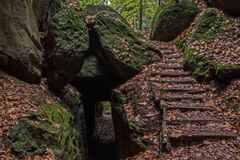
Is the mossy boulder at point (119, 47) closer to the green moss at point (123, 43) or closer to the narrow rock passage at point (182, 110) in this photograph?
the green moss at point (123, 43)

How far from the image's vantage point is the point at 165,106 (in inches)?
403

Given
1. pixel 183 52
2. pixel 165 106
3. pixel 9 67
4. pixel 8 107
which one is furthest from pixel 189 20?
pixel 8 107

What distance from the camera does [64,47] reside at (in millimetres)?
11156

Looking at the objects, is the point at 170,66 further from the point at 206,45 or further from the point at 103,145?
the point at 103,145

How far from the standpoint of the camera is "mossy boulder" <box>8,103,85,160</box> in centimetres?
752

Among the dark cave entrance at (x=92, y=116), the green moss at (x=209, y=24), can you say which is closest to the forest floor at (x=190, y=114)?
the green moss at (x=209, y=24)

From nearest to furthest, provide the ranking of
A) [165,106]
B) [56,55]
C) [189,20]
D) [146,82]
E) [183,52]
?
[165,106], [56,55], [146,82], [183,52], [189,20]

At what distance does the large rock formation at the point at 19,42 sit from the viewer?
32.0 feet

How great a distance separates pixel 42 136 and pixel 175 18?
10.8 m

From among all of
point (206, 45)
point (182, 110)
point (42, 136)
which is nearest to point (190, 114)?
point (182, 110)

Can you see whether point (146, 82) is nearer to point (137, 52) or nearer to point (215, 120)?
point (137, 52)

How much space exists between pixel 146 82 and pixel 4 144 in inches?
242

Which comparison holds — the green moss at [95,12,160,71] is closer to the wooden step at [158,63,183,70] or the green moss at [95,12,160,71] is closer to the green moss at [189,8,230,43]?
the wooden step at [158,63,183,70]

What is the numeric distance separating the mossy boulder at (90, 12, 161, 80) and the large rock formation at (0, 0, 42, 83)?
298 cm
